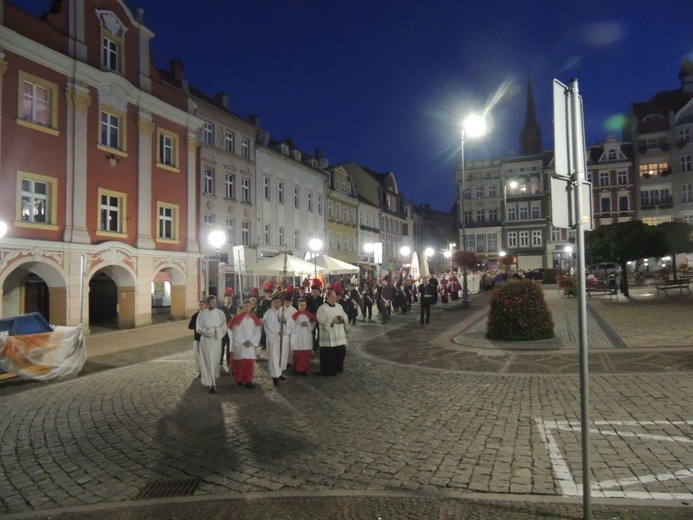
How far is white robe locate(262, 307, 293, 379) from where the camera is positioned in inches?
372

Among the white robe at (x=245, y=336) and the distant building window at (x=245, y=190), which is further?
the distant building window at (x=245, y=190)

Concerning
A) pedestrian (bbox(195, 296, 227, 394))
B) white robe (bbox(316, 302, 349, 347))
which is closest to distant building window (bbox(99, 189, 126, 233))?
pedestrian (bbox(195, 296, 227, 394))

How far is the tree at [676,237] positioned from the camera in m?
24.5

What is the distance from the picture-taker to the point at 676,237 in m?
24.8

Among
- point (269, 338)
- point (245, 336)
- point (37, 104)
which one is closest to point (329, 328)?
point (269, 338)

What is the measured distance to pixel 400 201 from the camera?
64.6 meters

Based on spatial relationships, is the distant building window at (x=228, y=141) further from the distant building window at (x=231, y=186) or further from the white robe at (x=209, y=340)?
the white robe at (x=209, y=340)

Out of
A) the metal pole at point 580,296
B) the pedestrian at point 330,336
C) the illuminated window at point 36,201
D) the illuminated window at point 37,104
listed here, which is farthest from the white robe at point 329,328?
the illuminated window at point 37,104

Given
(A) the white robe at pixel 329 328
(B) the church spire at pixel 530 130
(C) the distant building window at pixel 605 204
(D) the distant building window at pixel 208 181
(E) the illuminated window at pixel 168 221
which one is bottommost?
(A) the white robe at pixel 329 328

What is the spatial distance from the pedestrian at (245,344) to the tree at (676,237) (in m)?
23.6

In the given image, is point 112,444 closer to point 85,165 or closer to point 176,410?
point 176,410

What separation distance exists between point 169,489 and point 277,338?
5.16 meters

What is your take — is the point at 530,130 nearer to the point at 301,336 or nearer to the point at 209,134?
the point at 209,134

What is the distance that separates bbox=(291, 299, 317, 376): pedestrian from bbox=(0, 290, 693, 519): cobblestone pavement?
1.20ft
